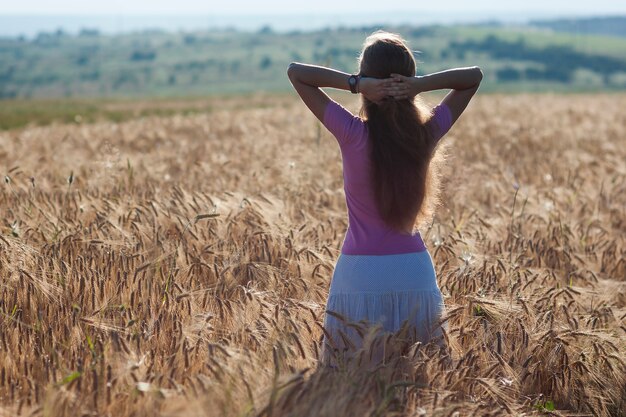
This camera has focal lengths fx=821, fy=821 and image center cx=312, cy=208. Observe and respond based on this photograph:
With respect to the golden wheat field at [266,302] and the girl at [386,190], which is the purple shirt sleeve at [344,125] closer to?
the girl at [386,190]

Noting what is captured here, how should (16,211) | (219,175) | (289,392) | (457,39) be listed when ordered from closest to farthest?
(289,392), (16,211), (219,175), (457,39)

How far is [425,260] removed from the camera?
3.55 m

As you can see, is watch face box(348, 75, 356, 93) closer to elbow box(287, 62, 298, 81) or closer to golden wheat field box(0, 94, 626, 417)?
elbow box(287, 62, 298, 81)

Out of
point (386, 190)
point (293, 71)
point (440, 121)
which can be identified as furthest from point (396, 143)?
point (293, 71)

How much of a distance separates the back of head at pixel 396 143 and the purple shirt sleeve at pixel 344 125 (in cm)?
6

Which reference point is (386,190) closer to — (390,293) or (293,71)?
(390,293)

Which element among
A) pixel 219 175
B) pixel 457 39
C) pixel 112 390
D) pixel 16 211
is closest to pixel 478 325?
pixel 112 390

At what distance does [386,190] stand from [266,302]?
0.68 m

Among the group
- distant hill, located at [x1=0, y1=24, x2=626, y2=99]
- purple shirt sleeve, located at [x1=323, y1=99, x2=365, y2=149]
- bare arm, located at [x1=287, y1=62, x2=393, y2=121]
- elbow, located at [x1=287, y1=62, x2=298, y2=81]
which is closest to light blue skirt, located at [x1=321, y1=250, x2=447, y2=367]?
purple shirt sleeve, located at [x1=323, y1=99, x2=365, y2=149]

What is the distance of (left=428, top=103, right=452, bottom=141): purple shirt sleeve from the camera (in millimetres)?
3570

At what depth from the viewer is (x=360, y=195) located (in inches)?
140

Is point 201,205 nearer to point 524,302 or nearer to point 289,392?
point 524,302

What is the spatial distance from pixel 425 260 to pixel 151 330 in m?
1.20

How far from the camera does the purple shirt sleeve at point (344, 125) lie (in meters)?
3.47
